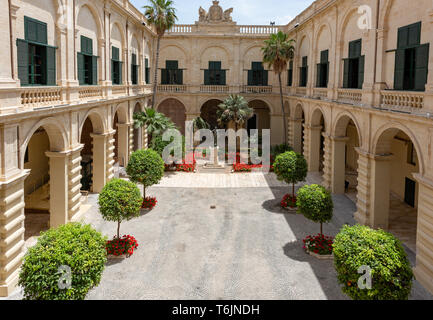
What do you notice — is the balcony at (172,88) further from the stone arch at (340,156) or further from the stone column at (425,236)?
the stone column at (425,236)

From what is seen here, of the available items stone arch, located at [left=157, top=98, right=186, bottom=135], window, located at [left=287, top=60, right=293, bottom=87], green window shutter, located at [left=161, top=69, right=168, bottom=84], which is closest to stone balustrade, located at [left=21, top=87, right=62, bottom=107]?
green window shutter, located at [left=161, top=69, right=168, bottom=84]

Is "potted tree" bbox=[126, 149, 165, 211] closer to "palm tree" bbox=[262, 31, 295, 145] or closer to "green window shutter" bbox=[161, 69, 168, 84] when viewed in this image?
"palm tree" bbox=[262, 31, 295, 145]

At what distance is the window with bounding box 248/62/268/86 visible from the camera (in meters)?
43.0

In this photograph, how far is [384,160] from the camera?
20.1 meters

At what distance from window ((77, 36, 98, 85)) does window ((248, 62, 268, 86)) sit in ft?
73.8

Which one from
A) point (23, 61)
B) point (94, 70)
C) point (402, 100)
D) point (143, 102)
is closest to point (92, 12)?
point (94, 70)

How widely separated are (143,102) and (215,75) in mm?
10094

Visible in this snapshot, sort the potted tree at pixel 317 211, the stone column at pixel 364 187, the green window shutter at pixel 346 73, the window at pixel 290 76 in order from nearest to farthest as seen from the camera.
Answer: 1. the potted tree at pixel 317 211
2. the stone column at pixel 364 187
3. the green window shutter at pixel 346 73
4. the window at pixel 290 76

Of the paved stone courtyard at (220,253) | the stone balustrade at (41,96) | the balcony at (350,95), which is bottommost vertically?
the paved stone courtyard at (220,253)

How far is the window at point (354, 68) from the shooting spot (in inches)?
878

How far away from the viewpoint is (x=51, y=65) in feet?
60.3

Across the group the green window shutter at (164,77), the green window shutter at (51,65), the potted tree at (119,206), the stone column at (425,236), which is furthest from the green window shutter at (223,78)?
the stone column at (425,236)

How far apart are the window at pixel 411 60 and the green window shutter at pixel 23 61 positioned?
16.6m

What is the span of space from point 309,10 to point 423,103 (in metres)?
19.7
